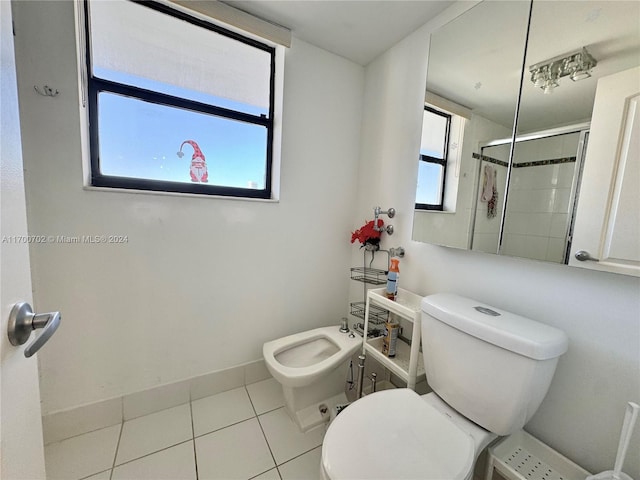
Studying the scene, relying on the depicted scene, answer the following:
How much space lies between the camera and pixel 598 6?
81 centimetres

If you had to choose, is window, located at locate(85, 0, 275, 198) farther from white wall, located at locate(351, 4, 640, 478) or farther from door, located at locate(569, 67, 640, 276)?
door, located at locate(569, 67, 640, 276)

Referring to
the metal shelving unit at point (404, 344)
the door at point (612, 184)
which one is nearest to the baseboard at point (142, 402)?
the metal shelving unit at point (404, 344)

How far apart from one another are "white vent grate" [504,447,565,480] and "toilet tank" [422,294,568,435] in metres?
0.16

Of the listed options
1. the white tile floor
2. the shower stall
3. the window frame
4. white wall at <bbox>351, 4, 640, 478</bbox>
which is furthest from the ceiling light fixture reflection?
the white tile floor

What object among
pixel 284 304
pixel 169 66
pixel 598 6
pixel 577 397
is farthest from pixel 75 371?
pixel 598 6

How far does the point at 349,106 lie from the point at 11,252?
1776 mm

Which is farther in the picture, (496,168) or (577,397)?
(496,168)

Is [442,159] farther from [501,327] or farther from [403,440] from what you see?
[403,440]

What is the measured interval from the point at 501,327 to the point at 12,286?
4.08 ft

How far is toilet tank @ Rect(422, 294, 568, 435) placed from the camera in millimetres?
769

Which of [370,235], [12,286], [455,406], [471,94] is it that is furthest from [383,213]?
[12,286]

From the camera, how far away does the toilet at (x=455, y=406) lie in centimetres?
72

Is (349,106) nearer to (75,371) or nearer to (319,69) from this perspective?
(319,69)

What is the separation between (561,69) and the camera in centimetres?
89
